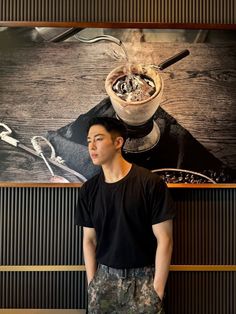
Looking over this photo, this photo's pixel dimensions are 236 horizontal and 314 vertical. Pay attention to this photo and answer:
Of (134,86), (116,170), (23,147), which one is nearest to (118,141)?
(116,170)

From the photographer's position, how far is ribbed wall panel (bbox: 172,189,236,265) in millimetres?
2057

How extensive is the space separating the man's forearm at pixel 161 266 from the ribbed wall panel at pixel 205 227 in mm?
464

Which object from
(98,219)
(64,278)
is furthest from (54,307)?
(98,219)

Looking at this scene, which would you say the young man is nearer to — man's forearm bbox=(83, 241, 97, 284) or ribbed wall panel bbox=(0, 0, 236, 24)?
man's forearm bbox=(83, 241, 97, 284)

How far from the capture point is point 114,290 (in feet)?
5.29

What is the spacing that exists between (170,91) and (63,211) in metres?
0.91

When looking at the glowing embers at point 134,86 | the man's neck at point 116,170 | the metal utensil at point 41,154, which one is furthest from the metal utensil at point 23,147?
the glowing embers at point 134,86

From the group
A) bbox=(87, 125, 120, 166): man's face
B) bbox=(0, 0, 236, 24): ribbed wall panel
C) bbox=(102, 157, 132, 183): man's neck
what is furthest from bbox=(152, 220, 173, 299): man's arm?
bbox=(0, 0, 236, 24): ribbed wall panel

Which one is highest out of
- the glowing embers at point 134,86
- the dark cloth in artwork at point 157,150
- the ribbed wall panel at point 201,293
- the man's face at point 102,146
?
the glowing embers at point 134,86

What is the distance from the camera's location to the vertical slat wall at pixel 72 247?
205 centimetres

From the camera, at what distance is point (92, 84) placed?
205 centimetres

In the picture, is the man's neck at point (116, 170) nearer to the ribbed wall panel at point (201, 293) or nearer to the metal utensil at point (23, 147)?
the metal utensil at point (23, 147)

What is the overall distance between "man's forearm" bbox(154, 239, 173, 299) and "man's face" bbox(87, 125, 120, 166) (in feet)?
1.48

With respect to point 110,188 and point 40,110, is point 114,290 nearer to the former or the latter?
point 110,188
